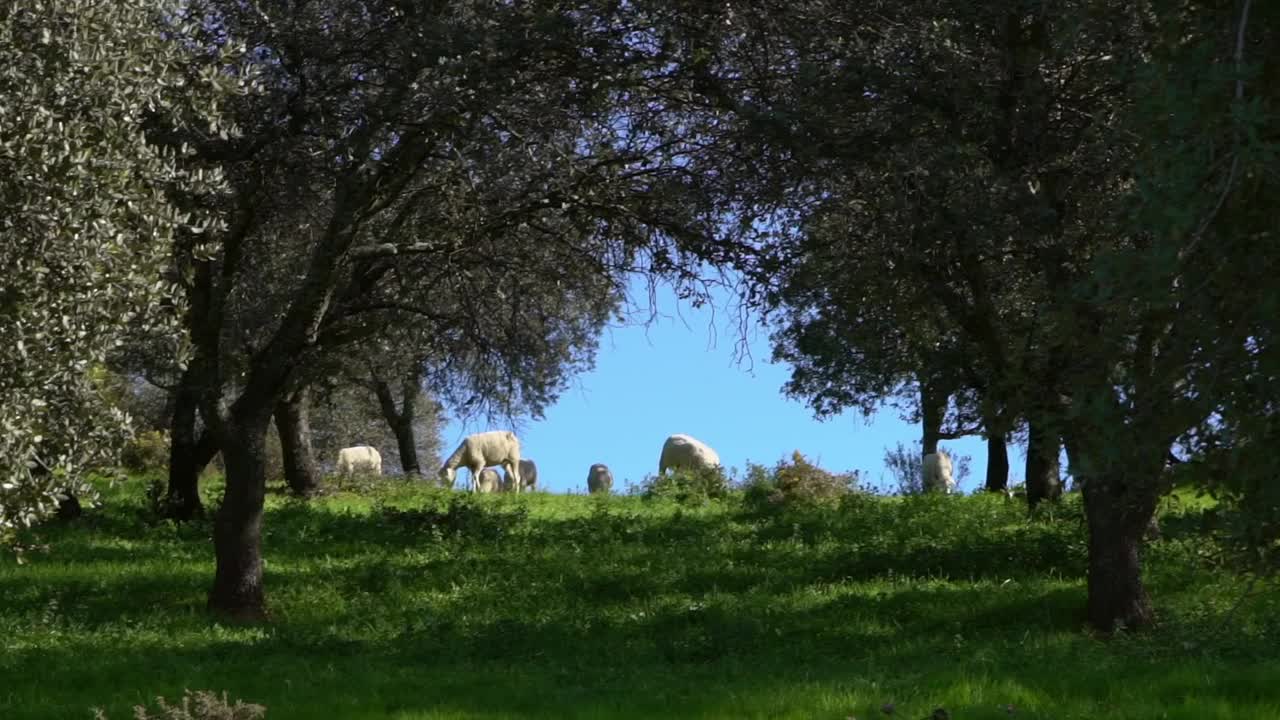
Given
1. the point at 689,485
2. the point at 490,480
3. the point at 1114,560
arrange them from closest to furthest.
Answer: the point at 1114,560
the point at 689,485
the point at 490,480

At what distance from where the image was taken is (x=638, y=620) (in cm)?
1873

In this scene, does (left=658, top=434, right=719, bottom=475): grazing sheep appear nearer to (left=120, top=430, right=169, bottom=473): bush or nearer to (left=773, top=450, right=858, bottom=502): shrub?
(left=773, top=450, right=858, bottom=502): shrub

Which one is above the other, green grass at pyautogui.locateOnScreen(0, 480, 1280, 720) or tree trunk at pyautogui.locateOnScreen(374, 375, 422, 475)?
tree trunk at pyautogui.locateOnScreen(374, 375, 422, 475)

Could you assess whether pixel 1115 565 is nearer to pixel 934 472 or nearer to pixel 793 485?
pixel 793 485

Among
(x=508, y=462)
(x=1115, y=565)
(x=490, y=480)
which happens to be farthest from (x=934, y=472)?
(x=1115, y=565)

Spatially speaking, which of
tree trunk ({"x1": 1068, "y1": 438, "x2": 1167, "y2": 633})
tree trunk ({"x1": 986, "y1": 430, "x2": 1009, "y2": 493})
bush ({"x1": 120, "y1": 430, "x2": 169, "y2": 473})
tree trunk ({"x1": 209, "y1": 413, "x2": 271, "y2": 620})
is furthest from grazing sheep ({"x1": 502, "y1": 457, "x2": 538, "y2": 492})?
tree trunk ({"x1": 1068, "y1": 438, "x2": 1167, "y2": 633})

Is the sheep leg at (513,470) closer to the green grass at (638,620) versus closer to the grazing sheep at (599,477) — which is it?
the grazing sheep at (599,477)

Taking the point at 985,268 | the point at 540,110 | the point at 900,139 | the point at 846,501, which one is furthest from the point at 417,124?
the point at 846,501

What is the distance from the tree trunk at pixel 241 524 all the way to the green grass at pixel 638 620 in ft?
1.51

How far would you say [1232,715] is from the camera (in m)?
11.7

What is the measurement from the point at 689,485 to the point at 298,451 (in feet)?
30.2

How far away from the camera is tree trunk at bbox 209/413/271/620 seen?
19953 millimetres

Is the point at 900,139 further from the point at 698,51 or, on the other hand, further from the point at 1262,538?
the point at 1262,538

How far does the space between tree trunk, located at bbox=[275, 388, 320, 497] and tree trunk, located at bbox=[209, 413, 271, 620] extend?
39.2ft
